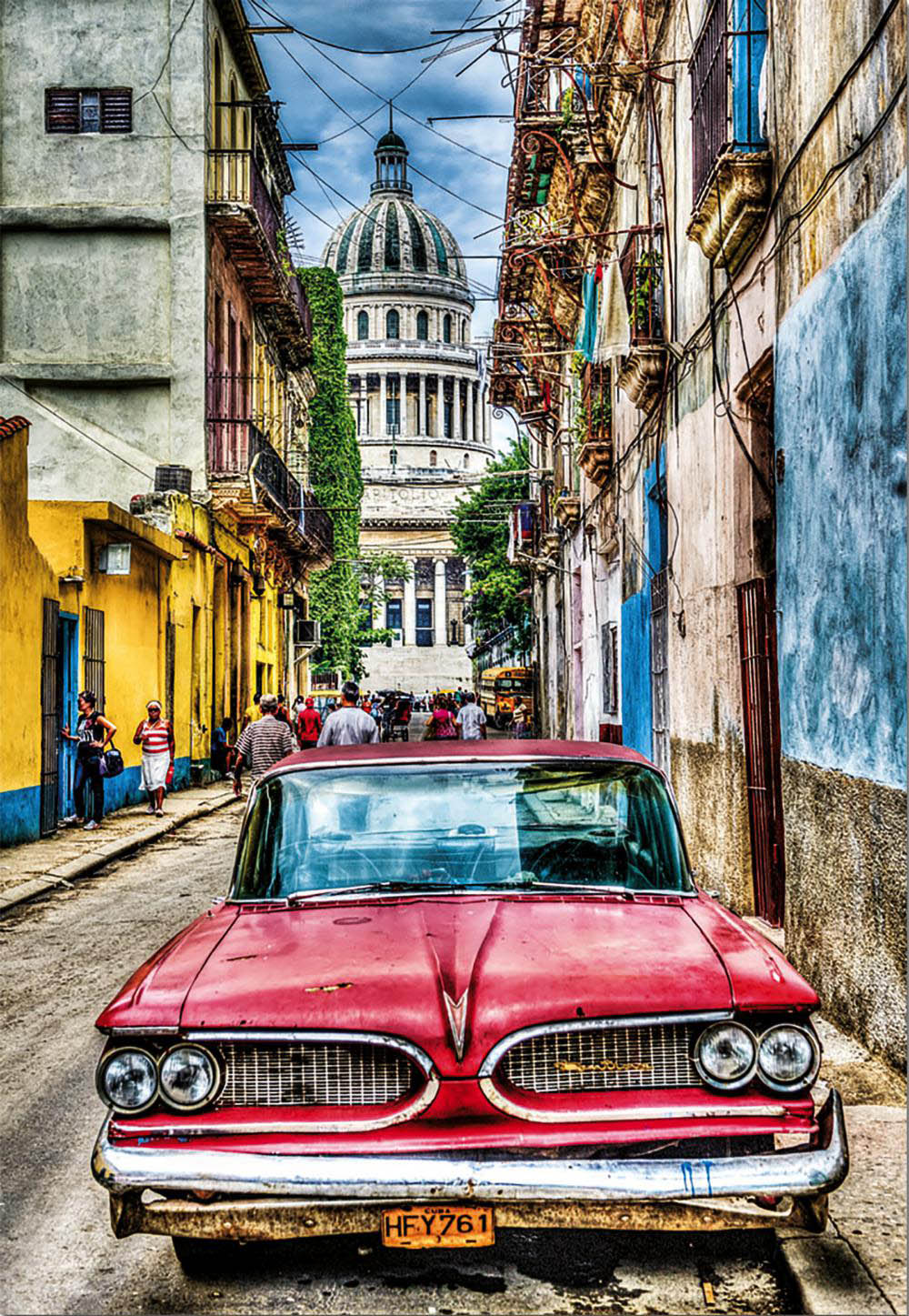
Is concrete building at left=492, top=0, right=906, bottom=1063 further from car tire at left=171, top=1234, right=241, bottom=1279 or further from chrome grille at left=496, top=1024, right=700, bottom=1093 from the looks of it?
car tire at left=171, top=1234, right=241, bottom=1279

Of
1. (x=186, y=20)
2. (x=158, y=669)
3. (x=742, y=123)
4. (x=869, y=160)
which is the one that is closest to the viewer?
(x=869, y=160)

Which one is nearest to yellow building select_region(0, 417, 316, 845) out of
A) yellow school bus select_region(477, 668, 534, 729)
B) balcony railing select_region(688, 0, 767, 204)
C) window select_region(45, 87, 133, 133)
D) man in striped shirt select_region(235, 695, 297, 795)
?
man in striped shirt select_region(235, 695, 297, 795)

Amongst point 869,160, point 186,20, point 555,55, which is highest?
point 186,20

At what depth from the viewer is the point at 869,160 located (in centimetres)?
607

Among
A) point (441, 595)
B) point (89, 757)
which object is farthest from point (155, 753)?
point (441, 595)

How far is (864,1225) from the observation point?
405 centimetres

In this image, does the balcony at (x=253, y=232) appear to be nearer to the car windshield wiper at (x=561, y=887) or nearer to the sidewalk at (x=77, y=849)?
the sidewalk at (x=77, y=849)

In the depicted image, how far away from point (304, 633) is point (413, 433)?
242 ft

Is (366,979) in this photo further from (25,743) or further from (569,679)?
(569,679)

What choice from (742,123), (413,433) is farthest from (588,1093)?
(413,433)

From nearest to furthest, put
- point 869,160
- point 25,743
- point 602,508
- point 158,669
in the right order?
point 869,160 → point 25,743 → point 602,508 → point 158,669

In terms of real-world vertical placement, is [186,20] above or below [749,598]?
above

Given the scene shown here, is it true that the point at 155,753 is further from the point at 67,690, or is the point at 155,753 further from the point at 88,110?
the point at 88,110

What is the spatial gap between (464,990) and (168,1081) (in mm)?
752
